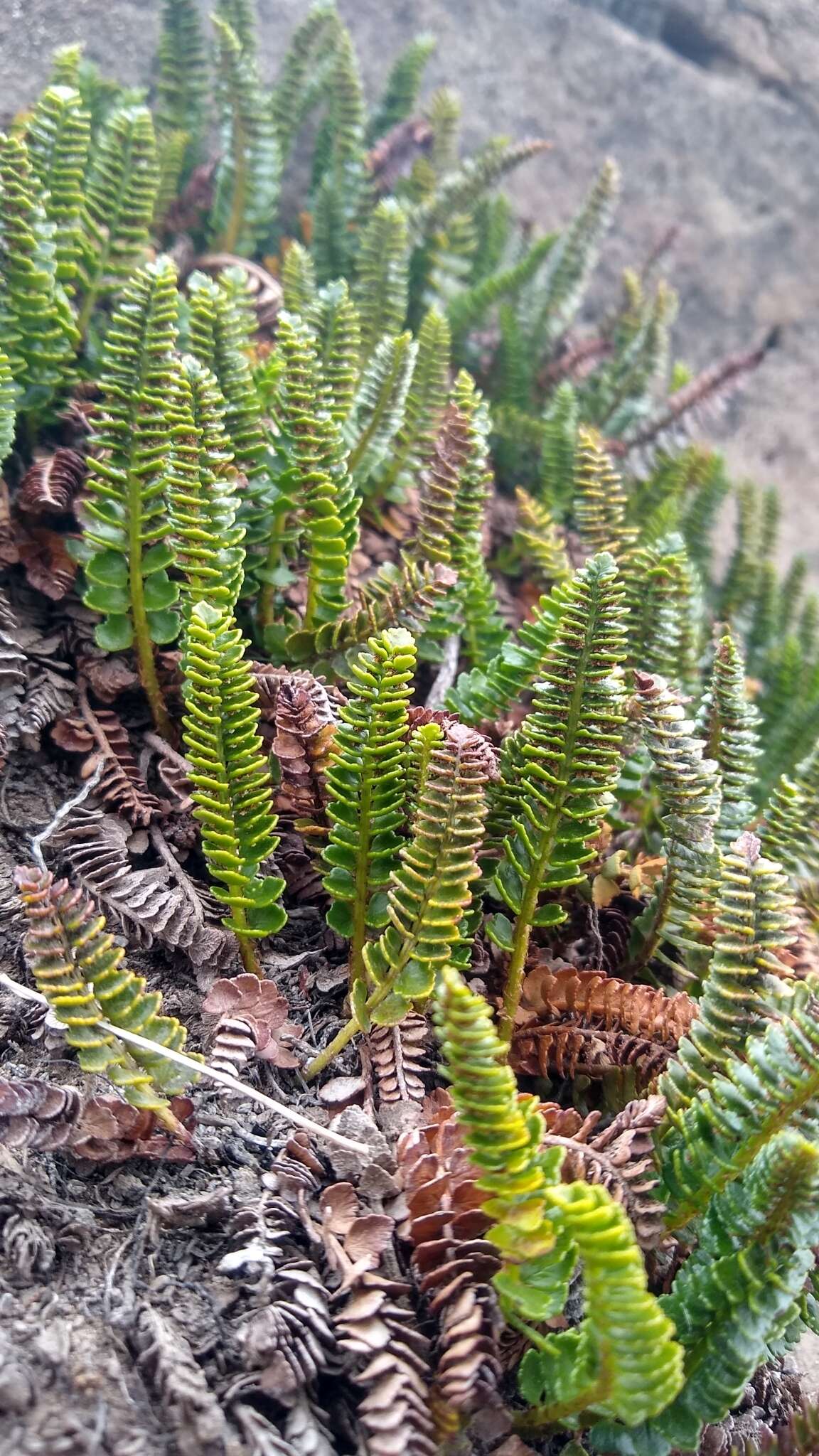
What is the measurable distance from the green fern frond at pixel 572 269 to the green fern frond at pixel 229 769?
2.14 meters

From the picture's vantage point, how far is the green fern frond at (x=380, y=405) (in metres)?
2.24

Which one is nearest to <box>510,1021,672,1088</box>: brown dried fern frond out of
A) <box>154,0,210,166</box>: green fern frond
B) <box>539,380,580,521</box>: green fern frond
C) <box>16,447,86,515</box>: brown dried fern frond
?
<box>16,447,86,515</box>: brown dried fern frond

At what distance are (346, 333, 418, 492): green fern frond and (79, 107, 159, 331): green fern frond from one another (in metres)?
0.61

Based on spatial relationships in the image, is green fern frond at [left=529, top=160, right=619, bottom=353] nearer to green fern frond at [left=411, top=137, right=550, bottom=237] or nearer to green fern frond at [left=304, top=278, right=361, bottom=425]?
green fern frond at [left=411, top=137, right=550, bottom=237]

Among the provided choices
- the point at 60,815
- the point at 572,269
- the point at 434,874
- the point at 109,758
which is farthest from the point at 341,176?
the point at 434,874

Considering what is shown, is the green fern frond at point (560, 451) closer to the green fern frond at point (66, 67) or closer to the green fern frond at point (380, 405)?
the green fern frond at point (380, 405)

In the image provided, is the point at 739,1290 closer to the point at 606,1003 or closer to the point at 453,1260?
the point at 453,1260

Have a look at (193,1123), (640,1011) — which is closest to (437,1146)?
(193,1123)

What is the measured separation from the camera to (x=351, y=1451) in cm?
124

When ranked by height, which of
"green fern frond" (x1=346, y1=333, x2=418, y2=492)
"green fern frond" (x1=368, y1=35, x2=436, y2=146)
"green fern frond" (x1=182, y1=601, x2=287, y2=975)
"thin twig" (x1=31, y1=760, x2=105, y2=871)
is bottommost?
"thin twig" (x1=31, y1=760, x2=105, y2=871)

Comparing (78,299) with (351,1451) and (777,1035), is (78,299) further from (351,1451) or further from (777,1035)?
(351,1451)

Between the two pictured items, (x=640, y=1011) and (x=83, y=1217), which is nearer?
(x=83, y=1217)

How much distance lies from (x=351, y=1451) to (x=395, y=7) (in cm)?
455

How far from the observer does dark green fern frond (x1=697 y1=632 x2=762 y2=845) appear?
1900 millimetres
